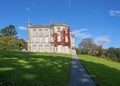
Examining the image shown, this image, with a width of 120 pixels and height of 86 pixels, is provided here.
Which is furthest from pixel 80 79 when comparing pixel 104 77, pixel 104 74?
pixel 104 74

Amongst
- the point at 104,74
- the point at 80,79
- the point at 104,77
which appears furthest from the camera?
the point at 104,74

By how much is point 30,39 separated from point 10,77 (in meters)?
72.6

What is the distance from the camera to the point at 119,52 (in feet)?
434

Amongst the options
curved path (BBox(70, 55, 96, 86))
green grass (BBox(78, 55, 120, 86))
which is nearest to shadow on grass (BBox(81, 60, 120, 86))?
green grass (BBox(78, 55, 120, 86))

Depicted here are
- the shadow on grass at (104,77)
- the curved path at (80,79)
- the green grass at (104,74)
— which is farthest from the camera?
the green grass at (104,74)

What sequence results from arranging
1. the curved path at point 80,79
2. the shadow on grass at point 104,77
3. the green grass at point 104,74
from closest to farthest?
the curved path at point 80,79
the shadow on grass at point 104,77
the green grass at point 104,74

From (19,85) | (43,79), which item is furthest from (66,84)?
(19,85)

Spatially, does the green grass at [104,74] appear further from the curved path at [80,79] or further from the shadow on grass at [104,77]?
the curved path at [80,79]

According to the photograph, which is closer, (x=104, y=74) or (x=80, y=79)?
(x=80, y=79)

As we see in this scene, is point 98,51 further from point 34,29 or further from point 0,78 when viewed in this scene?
point 0,78

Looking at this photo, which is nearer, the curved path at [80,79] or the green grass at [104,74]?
the curved path at [80,79]

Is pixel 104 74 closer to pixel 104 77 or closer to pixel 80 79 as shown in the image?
pixel 104 77

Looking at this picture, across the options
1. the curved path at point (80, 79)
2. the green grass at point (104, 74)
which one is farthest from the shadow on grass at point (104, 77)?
the curved path at point (80, 79)

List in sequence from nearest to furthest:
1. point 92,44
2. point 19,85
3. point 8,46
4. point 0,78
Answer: point 19,85 < point 0,78 < point 8,46 < point 92,44
